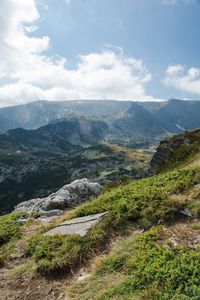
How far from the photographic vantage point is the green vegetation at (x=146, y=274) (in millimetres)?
8070

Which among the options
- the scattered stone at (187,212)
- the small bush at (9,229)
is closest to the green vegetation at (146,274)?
the scattered stone at (187,212)

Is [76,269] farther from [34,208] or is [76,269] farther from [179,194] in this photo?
[34,208]

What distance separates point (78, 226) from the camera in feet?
48.0

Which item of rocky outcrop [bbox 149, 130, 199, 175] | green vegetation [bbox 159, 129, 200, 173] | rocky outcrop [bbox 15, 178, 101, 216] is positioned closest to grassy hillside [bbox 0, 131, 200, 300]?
rocky outcrop [bbox 15, 178, 101, 216]

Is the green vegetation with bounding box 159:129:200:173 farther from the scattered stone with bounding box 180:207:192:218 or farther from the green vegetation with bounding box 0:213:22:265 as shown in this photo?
the green vegetation with bounding box 0:213:22:265

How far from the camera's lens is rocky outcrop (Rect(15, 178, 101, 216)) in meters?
23.1

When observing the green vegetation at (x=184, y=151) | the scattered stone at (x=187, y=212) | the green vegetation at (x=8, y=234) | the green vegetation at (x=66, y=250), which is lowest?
the green vegetation at (x=8, y=234)

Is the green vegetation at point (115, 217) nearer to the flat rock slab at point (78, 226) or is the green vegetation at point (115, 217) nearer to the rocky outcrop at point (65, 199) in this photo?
the flat rock slab at point (78, 226)

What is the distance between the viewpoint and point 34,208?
78.2 ft

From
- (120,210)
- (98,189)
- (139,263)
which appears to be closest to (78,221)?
(120,210)

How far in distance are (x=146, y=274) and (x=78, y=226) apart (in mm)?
6074

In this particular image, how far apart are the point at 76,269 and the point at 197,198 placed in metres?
6.68

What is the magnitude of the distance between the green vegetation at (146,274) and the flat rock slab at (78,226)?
252cm

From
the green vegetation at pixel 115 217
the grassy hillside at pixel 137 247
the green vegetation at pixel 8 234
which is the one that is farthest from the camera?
the green vegetation at pixel 8 234
